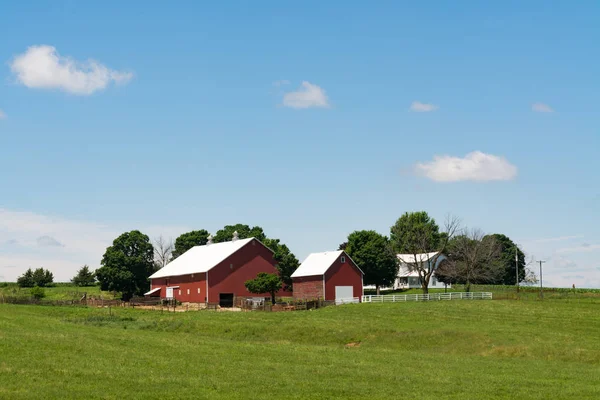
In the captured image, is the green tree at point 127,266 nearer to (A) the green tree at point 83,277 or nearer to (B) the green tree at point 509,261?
(A) the green tree at point 83,277

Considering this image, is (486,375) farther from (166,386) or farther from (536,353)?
(166,386)

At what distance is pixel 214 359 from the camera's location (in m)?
33.2

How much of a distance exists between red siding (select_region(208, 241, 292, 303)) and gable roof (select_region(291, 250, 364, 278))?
406 cm

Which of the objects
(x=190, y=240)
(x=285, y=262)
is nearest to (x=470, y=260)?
(x=285, y=262)

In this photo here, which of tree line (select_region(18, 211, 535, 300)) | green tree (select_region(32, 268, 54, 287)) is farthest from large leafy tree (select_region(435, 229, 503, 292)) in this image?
green tree (select_region(32, 268, 54, 287))

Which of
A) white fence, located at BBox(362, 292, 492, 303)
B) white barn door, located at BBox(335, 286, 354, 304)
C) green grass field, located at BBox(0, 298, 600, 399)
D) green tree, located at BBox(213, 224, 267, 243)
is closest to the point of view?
green grass field, located at BBox(0, 298, 600, 399)

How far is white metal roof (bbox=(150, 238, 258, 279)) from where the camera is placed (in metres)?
84.3

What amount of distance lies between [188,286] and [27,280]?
176 ft

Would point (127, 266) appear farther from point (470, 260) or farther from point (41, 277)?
point (470, 260)

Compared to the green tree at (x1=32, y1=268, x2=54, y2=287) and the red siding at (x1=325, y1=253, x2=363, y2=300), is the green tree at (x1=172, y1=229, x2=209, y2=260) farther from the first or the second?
the red siding at (x1=325, y1=253, x2=363, y2=300)

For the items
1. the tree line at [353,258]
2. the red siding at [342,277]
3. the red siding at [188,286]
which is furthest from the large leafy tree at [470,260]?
the red siding at [188,286]

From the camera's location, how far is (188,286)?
283 ft

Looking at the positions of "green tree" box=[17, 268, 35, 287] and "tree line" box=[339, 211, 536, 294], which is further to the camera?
"green tree" box=[17, 268, 35, 287]

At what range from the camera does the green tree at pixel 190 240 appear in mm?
123375
